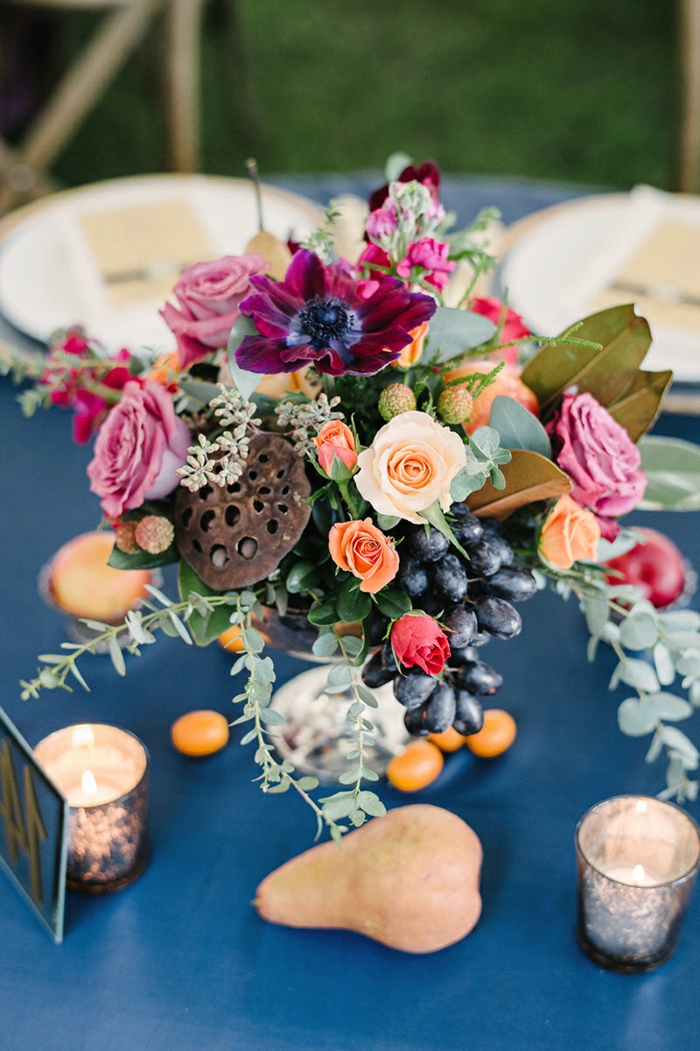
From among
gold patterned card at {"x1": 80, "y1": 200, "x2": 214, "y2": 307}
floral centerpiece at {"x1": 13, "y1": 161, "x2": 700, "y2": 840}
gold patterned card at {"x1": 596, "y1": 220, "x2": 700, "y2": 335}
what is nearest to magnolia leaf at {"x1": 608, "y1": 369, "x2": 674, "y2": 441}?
floral centerpiece at {"x1": 13, "y1": 161, "x2": 700, "y2": 840}

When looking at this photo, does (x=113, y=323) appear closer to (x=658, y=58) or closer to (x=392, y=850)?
(x=392, y=850)

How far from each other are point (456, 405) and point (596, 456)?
107 millimetres

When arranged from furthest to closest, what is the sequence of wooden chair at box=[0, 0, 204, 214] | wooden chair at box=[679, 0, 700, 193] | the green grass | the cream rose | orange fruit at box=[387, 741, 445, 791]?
1. the green grass
2. wooden chair at box=[0, 0, 204, 214]
3. wooden chair at box=[679, 0, 700, 193]
4. orange fruit at box=[387, 741, 445, 791]
5. the cream rose

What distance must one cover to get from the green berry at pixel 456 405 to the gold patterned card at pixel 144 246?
706mm

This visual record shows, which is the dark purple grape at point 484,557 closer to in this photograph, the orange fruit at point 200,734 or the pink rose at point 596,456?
the pink rose at point 596,456

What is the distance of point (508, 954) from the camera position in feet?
2.37

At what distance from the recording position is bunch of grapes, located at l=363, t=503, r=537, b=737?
0.65 metres

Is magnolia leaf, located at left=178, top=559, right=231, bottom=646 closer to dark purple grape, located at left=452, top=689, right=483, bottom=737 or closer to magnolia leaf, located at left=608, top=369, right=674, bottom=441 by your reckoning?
dark purple grape, located at left=452, top=689, right=483, bottom=737

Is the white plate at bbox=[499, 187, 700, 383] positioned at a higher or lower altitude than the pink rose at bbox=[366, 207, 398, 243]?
lower

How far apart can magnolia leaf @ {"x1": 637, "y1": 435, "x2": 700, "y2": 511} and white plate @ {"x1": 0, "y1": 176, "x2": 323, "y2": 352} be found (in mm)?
514

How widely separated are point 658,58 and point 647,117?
15.5 inches

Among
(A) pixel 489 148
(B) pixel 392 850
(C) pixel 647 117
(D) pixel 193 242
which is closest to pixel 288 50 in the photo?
(A) pixel 489 148

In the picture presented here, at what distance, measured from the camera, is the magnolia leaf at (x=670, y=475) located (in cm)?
79

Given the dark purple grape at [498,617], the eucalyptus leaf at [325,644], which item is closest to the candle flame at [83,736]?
the eucalyptus leaf at [325,644]
